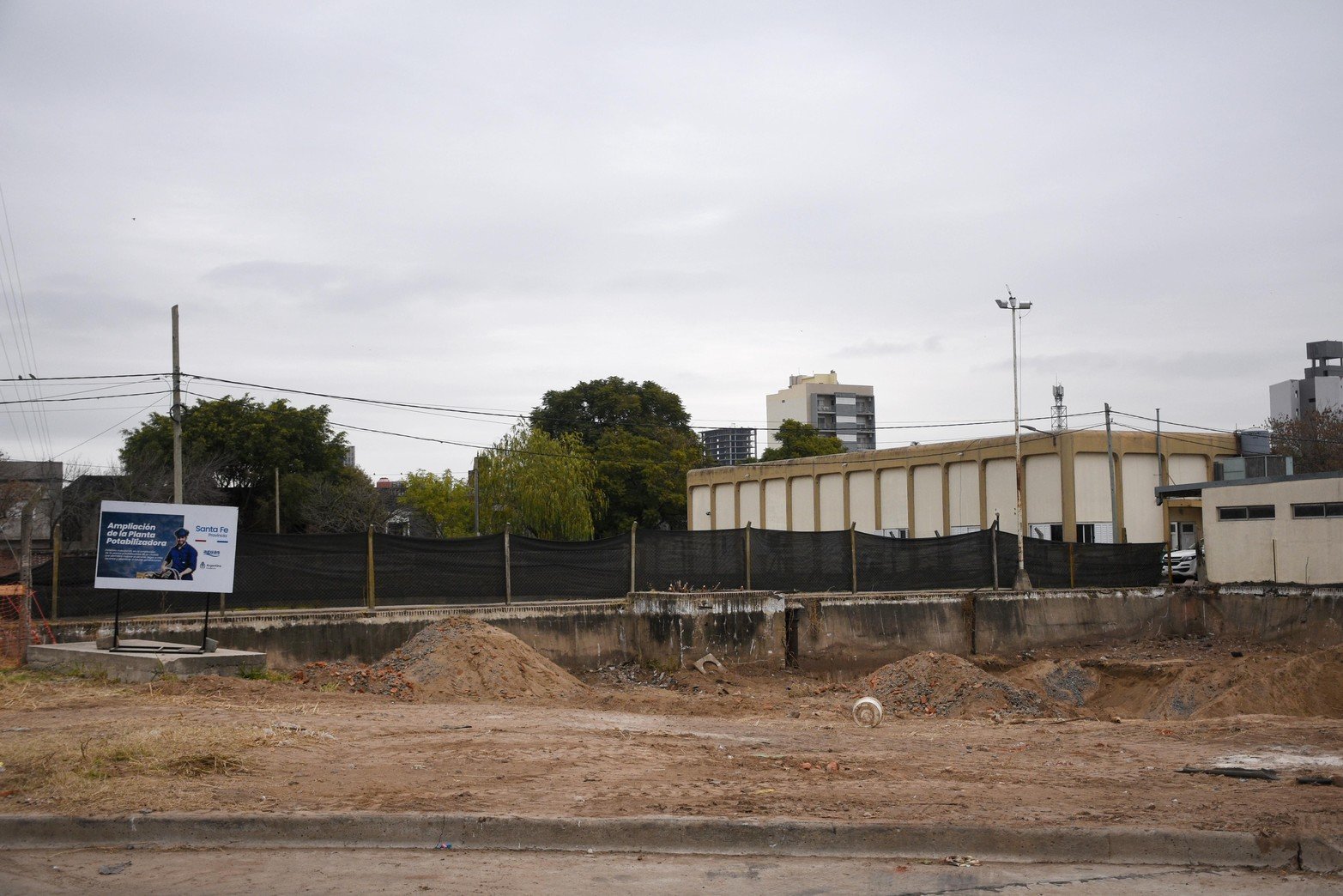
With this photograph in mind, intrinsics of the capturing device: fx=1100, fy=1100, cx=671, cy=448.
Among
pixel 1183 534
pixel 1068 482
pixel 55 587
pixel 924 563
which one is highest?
pixel 1068 482

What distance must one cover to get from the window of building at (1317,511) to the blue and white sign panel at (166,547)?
27852 mm

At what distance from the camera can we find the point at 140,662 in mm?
14375

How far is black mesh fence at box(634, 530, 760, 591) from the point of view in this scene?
22.9 metres

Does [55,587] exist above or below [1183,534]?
below

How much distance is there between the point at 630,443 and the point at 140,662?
5445 centimetres

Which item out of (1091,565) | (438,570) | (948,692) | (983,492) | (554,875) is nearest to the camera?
(554,875)

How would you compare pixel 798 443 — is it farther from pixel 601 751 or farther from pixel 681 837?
pixel 681 837

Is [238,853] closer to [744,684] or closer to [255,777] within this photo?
[255,777]

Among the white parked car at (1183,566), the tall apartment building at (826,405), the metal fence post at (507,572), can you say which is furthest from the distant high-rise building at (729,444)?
the metal fence post at (507,572)

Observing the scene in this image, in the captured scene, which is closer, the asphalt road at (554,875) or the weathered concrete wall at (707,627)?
the asphalt road at (554,875)

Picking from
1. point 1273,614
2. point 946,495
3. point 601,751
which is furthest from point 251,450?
point 601,751

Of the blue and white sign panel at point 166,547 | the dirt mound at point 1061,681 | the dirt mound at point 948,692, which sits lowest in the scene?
the dirt mound at point 1061,681

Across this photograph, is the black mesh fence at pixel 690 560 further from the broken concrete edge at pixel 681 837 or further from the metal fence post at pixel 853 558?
the broken concrete edge at pixel 681 837

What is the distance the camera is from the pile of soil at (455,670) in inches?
613
